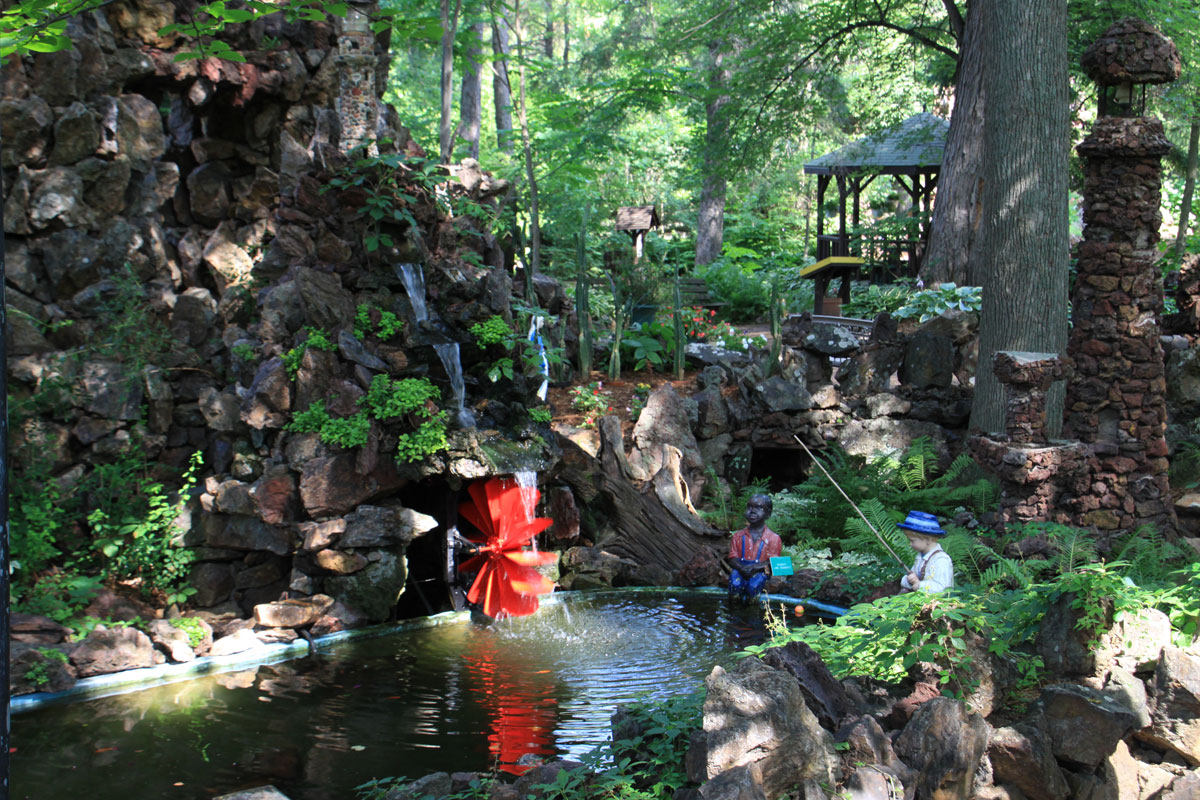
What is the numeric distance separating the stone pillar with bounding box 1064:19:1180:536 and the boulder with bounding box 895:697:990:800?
5.09 m

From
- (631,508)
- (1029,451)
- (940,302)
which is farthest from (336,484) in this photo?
(940,302)

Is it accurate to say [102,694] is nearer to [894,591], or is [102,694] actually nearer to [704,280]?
[894,591]

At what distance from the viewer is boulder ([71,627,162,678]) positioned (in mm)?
6961

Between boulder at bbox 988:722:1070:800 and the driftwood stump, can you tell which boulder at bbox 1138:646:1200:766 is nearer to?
boulder at bbox 988:722:1070:800

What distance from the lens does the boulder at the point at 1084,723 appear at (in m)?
4.30

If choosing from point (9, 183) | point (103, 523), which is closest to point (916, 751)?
point (103, 523)

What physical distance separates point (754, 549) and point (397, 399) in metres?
3.48

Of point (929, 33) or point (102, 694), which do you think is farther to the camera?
point (929, 33)

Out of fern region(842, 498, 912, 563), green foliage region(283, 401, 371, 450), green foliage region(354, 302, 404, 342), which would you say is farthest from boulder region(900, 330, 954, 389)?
green foliage region(283, 401, 371, 450)

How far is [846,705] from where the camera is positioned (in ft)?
14.9

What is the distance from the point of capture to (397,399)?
8.55 m

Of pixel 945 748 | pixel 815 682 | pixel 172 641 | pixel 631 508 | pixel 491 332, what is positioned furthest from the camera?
pixel 631 508

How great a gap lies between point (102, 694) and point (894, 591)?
19.6ft

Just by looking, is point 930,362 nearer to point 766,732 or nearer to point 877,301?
point 877,301
